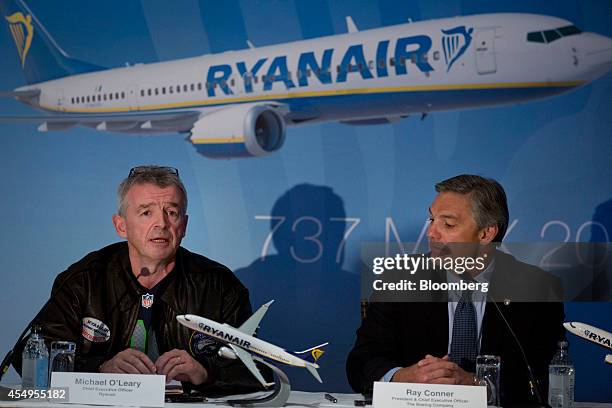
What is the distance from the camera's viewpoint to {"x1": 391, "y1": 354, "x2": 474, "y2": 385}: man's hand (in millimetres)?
3443

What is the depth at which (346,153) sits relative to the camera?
16.6 ft

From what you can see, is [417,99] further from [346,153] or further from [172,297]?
[172,297]

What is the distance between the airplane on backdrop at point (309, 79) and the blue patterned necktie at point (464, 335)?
4.75 feet

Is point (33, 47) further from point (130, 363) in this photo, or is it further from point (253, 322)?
point (253, 322)

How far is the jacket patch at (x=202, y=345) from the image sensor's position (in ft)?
13.2

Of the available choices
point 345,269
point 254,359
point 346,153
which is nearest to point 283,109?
point 346,153

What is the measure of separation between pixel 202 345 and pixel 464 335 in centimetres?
111

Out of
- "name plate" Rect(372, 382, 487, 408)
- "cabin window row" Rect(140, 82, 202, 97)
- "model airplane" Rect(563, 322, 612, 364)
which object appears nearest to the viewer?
"name plate" Rect(372, 382, 487, 408)

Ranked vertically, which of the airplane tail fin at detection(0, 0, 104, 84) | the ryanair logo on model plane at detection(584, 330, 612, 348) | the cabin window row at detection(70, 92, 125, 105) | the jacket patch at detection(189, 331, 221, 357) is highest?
the airplane tail fin at detection(0, 0, 104, 84)

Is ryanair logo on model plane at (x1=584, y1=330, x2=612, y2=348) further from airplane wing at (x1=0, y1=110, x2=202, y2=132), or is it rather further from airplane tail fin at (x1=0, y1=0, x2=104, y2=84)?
airplane tail fin at (x1=0, y1=0, x2=104, y2=84)

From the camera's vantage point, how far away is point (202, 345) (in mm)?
4035

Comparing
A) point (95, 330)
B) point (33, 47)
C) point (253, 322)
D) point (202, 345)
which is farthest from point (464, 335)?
point (33, 47)

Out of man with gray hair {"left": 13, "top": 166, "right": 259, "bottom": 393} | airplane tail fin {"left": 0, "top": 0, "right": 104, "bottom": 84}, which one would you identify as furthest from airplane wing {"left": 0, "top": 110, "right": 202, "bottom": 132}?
man with gray hair {"left": 13, "top": 166, "right": 259, "bottom": 393}

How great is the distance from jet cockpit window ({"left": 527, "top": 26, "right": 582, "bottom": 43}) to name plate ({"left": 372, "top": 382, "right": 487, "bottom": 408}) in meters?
2.16
